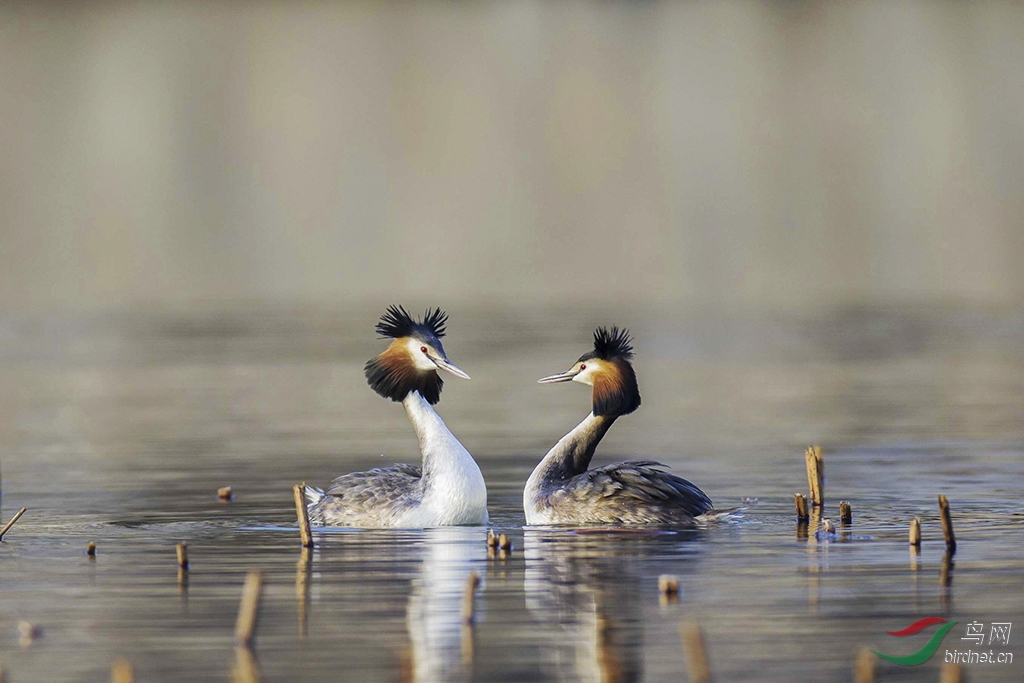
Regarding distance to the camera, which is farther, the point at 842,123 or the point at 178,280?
the point at 842,123

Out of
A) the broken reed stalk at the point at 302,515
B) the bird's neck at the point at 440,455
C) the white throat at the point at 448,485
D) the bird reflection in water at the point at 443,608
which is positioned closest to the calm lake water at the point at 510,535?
the bird reflection in water at the point at 443,608

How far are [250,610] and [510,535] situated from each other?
18.6 ft

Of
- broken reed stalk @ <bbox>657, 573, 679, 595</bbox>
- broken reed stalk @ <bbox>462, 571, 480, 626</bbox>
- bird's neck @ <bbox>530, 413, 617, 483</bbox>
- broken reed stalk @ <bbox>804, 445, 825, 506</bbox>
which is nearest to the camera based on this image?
broken reed stalk @ <bbox>462, 571, 480, 626</bbox>

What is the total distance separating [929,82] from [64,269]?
2373 inches

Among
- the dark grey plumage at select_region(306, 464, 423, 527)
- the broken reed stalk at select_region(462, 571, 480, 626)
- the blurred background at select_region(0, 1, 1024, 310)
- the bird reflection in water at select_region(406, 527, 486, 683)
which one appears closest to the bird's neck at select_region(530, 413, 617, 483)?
the dark grey plumage at select_region(306, 464, 423, 527)

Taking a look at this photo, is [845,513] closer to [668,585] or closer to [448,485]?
[448,485]

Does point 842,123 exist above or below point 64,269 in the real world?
above

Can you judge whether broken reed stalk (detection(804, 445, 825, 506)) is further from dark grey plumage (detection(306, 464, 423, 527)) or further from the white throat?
dark grey plumage (detection(306, 464, 423, 527))

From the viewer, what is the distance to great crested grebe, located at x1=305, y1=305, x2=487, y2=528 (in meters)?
16.3

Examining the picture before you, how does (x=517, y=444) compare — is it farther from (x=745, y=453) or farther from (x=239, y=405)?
(x=239, y=405)

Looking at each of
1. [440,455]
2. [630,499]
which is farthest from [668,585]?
[440,455]

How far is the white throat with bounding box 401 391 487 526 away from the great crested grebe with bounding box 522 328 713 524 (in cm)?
67

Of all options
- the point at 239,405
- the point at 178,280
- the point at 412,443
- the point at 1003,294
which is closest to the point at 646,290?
the point at 1003,294

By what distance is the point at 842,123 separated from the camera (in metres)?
126
